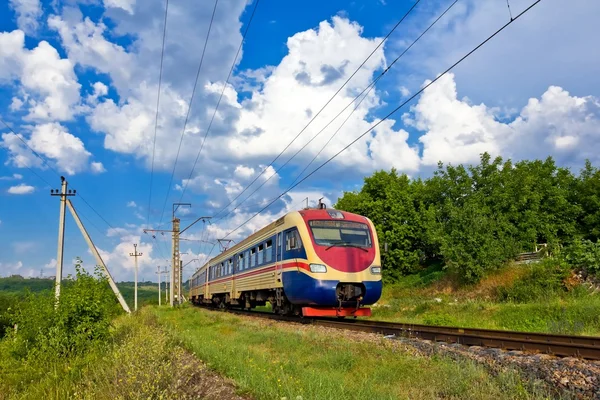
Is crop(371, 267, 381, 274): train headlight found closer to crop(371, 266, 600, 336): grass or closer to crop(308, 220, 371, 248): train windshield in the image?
crop(308, 220, 371, 248): train windshield

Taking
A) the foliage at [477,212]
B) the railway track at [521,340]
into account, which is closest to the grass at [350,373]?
the railway track at [521,340]

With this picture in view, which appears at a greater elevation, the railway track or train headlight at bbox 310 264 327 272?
train headlight at bbox 310 264 327 272

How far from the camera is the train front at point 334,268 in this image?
14242mm

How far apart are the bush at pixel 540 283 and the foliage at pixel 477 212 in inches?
131

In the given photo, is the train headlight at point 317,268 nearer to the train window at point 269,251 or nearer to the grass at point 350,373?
the train window at point 269,251

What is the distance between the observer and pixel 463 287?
26.1m

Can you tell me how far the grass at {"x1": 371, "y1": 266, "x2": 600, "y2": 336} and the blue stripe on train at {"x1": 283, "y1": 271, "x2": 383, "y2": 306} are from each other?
1.94 meters

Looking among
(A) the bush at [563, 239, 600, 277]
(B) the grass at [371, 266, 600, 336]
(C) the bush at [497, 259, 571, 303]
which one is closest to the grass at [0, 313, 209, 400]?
(B) the grass at [371, 266, 600, 336]

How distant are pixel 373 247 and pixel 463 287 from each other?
501 inches

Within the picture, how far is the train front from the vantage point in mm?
14242

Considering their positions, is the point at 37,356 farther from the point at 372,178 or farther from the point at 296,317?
the point at 372,178

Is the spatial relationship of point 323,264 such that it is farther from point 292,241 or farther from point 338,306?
point 338,306

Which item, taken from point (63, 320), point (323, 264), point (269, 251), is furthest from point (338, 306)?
point (63, 320)

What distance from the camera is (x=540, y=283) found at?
20.3 metres
